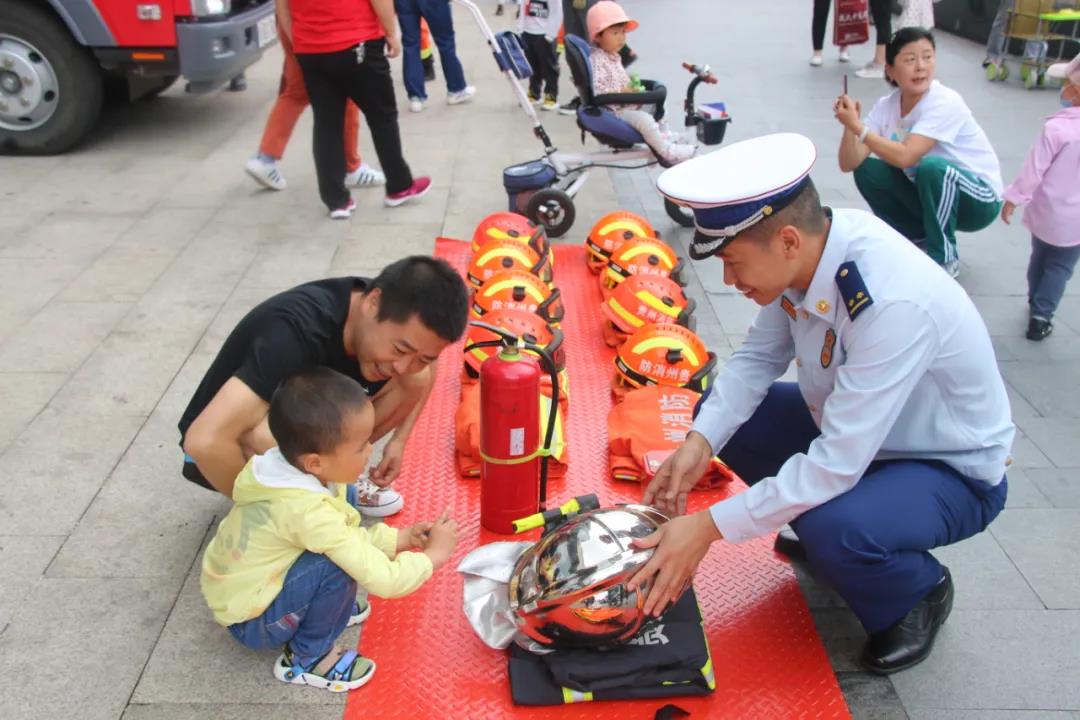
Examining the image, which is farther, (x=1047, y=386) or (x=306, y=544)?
(x=1047, y=386)

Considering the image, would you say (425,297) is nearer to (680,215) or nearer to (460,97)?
(680,215)

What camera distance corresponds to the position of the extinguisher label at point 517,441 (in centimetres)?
273

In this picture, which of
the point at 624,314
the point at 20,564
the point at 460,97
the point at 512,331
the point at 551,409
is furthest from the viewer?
the point at 460,97

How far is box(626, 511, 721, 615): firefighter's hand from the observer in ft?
7.06

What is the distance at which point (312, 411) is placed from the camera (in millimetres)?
2004

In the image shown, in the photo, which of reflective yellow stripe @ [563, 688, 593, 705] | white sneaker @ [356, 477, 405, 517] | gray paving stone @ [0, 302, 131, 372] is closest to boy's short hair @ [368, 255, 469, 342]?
white sneaker @ [356, 477, 405, 517]

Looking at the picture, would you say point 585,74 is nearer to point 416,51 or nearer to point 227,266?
point 227,266

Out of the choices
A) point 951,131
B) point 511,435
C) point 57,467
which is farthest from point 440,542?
point 951,131

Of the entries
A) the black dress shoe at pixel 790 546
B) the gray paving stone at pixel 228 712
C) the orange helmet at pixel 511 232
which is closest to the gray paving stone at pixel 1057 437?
the black dress shoe at pixel 790 546

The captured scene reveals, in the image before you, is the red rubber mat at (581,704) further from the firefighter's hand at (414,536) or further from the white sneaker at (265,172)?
the white sneaker at (265,172)

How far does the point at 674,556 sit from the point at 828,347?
0.64 metres

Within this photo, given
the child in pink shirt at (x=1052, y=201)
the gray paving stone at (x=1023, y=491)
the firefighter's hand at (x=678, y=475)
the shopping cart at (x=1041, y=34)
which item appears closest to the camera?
the firefighter's hand at (x=678, y=475)

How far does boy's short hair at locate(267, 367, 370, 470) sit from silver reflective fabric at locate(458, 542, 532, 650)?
662 millimetres

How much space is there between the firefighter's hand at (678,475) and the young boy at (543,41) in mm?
5808
